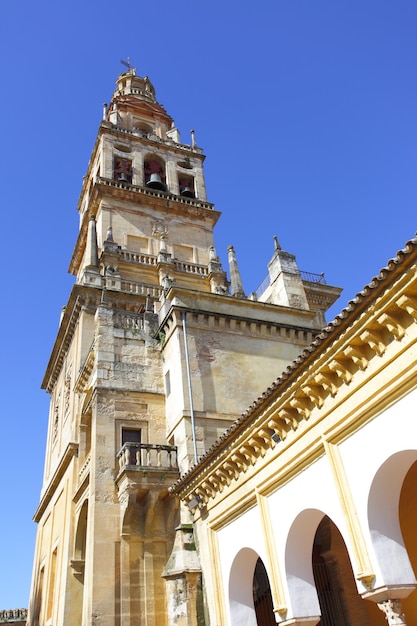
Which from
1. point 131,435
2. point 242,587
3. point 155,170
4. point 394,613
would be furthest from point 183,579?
point 155,170

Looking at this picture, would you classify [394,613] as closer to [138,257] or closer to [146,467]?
[146,467]

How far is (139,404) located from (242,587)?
6.56 m

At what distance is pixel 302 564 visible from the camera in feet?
32.3

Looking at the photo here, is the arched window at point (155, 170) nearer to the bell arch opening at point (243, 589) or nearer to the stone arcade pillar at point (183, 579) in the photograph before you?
the stone arcade pillar at point (183, 579)

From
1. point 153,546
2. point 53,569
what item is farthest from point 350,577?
point 53,569

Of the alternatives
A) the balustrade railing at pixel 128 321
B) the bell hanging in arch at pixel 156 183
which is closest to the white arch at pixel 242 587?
the balustrade railing at pixel 128 321

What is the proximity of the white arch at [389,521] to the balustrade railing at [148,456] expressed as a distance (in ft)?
24.7

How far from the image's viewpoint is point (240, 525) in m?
11.6

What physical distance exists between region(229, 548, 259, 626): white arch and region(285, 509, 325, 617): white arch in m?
1.85

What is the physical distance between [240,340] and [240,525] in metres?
7.16

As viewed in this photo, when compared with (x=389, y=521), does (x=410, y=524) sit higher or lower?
higher

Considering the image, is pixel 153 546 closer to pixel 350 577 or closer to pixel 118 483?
pixel 118 483

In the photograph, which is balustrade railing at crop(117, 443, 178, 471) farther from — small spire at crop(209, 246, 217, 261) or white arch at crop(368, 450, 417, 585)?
small spire at crop(209, 246, 217, 261)

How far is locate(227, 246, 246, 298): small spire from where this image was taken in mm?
27081
